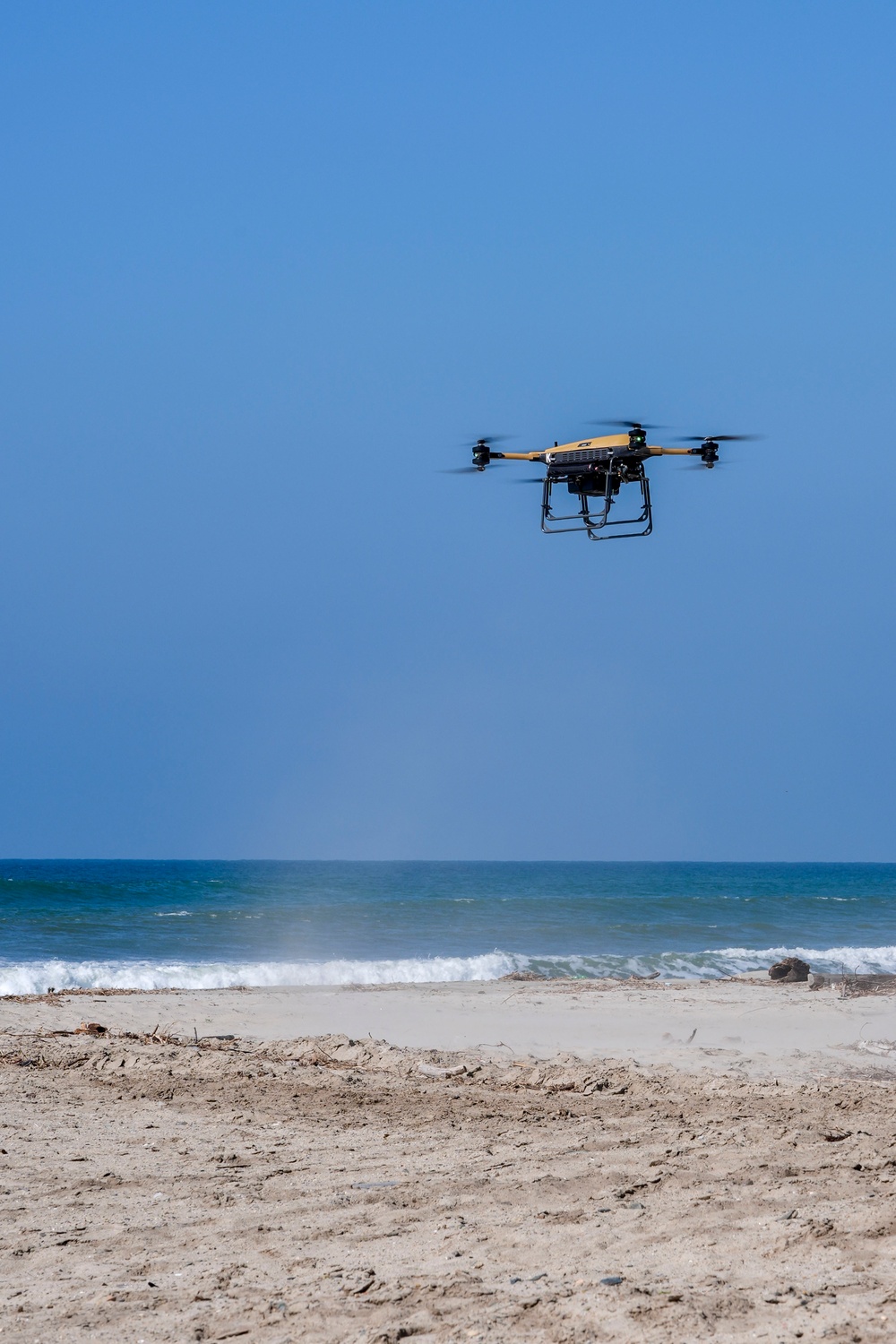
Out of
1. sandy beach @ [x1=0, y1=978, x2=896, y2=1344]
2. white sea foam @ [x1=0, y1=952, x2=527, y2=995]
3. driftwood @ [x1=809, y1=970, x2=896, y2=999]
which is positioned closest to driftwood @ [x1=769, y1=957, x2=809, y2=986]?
driftwood @ [x1=809, y1=970, x2=896, y2=999]

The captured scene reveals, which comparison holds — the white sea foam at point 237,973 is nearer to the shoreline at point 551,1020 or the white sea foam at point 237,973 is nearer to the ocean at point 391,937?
the ocean at point 391,937

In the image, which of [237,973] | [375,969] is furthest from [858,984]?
[237,973]

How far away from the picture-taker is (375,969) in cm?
2386

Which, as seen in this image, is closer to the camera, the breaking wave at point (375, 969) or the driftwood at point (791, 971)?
the driftwood at point (791, 971)

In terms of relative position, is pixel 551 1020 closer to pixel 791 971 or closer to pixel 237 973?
pixel 791 971

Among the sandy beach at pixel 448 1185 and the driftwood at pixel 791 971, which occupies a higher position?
the sandy beach at pixel 448 1185

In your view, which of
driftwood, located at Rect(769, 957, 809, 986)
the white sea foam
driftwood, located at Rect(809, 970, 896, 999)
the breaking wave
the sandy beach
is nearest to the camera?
the sandy beach

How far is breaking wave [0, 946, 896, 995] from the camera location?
68.4 ft

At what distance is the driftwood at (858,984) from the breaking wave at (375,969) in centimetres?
451

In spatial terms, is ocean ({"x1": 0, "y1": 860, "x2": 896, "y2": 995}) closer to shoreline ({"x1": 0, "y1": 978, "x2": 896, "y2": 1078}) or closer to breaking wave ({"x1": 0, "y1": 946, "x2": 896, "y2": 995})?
breaking wave ({"x1": 0, "y1": 946, "x2": 896, "y2": 995})

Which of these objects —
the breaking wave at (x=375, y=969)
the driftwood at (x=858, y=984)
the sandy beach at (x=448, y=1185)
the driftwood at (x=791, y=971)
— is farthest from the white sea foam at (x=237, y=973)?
the sandy beach at (x=448, y=1185)

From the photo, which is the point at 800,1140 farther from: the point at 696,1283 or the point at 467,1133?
the point at 696,1283

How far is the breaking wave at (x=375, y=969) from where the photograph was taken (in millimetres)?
20844

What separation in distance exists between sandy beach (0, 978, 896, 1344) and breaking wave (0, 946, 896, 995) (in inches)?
340
